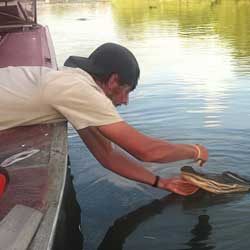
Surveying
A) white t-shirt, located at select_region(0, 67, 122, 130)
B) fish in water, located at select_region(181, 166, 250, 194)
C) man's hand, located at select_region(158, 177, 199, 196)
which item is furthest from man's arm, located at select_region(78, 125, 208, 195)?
white t-shirt, located at select_region(0, 67, 122, 130)

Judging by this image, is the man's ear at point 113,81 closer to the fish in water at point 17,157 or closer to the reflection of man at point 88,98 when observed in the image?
the reflection of man at point 88,98

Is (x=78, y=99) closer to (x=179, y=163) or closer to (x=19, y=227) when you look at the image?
(x=19, y=227)

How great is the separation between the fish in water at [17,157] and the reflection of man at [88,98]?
0.23 metres

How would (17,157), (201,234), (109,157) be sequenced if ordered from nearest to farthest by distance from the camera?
(17,157)
(109,157)
(201,234)

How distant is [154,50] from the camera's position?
59.8 ft

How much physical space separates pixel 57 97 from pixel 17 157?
0.74 metres

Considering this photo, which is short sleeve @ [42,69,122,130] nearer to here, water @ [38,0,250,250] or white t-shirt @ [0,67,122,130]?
white t-shirt @ [0,67,122,130]

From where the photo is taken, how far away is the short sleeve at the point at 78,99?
146 inches

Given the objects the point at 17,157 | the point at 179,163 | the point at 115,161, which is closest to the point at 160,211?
the point at 115,161

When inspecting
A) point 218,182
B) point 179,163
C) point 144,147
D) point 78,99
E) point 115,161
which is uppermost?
point 78,99

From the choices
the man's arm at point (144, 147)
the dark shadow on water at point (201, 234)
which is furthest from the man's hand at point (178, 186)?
the man's arm at point (144, 147)

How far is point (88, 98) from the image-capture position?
3.69m

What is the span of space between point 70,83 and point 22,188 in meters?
0.77

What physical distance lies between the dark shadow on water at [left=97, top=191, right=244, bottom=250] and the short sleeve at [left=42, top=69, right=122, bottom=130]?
1484mm
